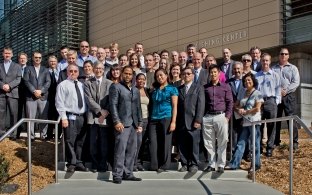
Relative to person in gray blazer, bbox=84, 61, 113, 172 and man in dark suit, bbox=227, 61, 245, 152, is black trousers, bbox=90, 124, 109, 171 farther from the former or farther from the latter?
man in dark suit, bbox=227, 61, 245, 152

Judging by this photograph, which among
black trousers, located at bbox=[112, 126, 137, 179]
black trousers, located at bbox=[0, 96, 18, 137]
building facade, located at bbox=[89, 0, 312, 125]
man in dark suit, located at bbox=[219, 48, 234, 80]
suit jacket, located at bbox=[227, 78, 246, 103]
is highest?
building facade, located at bbox=[89, 0, 312, 125]

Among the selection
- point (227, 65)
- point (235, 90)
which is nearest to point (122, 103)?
point (235, 90)

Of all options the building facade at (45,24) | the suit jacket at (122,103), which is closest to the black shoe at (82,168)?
the suit jacket at (122,103)

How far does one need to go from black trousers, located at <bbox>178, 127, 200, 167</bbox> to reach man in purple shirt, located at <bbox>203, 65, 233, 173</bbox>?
6.7 inches

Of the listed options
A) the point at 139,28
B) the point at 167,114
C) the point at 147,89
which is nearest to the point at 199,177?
the point at 167,114

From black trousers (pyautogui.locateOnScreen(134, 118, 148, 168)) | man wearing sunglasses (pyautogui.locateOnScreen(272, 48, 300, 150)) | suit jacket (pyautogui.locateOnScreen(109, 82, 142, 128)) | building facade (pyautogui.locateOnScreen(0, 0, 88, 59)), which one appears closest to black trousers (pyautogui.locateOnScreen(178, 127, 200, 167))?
black trousers (pyautogui.locateOnScreen(134, 118, 148, 168))

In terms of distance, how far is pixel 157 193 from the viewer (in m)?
6.53

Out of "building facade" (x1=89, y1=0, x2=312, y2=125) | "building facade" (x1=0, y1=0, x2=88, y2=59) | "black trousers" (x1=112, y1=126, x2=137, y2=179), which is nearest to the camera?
"black trousers" (x1=112, y1=126, x2=137, y2=179)

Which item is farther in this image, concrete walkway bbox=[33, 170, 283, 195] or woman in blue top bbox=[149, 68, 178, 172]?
woman in blue top bbox=[149, 68, 178, 172]

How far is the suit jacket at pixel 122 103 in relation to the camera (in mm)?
7320

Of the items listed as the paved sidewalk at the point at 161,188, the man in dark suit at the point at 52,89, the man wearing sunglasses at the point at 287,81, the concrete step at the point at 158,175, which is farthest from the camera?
the man in dark suit at the point at 52,89

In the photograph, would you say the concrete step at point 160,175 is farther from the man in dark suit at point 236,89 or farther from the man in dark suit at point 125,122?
the man in dark suit at point 236,89

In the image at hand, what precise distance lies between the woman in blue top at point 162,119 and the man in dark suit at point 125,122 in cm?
39

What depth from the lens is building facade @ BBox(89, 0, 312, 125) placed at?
16.4m
